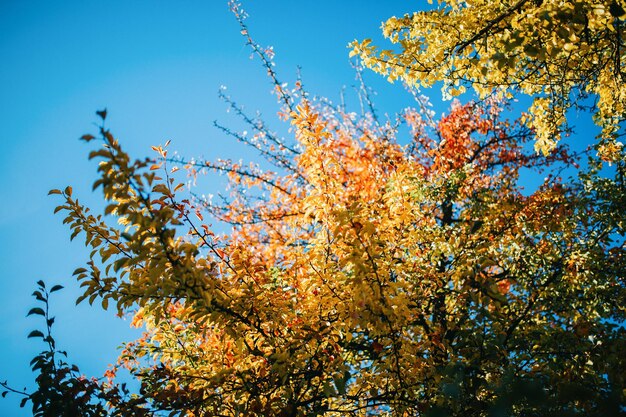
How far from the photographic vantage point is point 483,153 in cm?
858

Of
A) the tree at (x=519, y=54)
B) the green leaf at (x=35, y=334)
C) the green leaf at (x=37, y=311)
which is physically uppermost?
the tree at (x=519, y=54)

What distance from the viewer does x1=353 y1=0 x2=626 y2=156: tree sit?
108 inches

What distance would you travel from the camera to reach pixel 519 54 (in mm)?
3352

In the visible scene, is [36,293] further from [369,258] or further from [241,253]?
[369,258]

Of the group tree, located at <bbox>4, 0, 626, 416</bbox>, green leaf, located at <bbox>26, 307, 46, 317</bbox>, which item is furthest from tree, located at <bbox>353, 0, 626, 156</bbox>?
green leaf, located at <bbox>26, 307, 46, 317</bbox>

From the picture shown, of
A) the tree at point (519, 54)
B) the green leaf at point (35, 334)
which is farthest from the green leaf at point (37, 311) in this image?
A: the tree at point (519, 54)

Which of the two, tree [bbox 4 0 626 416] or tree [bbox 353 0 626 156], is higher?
tree [bbox 353 0 626 156]

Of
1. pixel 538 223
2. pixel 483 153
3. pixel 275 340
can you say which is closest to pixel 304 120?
pixel 275 340

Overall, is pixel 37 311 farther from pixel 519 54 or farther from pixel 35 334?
pixel 519 54

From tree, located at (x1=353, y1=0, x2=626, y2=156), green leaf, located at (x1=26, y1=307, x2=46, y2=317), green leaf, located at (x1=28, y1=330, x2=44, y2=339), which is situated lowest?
green leaf, located at (x1=28, y1=330, x2=44, y2=339)

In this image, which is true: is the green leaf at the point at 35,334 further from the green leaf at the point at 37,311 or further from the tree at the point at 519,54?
Answer: the tree at the point at 519,54

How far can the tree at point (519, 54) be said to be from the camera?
2744 millimetres

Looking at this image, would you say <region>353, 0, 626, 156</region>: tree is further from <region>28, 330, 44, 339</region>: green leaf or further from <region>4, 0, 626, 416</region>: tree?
→ <region>28, 330, 44, 339</region>: green leaf

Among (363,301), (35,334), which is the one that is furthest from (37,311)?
(363,301)
